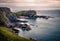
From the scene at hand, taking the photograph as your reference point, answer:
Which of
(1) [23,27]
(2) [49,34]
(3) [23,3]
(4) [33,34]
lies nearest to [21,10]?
(3) [23,3]

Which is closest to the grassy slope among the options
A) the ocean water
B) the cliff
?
the ocean water

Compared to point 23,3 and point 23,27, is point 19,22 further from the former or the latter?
point 23,3

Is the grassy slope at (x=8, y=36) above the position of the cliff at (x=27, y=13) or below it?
below

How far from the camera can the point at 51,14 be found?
1.97 metres

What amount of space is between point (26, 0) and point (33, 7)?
129mm

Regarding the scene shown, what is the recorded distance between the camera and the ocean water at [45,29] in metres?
1.92

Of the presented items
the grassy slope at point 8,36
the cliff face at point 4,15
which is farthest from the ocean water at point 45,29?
the cliff face at point 4,15

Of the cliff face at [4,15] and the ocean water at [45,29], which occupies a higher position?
the cliff face at [4,15]

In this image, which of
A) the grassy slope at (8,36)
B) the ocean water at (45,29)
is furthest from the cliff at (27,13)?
the grassy slope at (8,36)

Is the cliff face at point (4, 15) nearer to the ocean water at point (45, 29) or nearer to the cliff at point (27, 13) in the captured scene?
the cliff at point (27, 13)

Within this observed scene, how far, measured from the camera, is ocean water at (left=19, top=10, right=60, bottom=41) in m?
1.92

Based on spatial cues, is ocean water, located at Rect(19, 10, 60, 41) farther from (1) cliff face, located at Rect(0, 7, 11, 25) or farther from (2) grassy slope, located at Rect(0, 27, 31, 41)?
(1) cliff face, located at Rect(0, 7, 11, 25)

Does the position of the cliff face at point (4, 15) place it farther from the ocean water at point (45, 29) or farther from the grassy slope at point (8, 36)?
the ocean water at point (45, 29)

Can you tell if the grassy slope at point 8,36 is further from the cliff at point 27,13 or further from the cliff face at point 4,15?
the cliff at point 27,13
